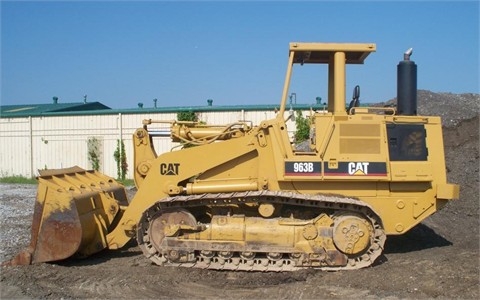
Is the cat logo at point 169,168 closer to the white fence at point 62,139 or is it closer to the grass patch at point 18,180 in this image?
the white fence at point 62,139

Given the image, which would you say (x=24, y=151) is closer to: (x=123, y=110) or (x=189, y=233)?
(x=123, y=110)

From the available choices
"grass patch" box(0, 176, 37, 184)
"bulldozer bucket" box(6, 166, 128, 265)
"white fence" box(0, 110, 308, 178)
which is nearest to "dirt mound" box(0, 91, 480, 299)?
"bulldozer bucket" box(6, 166, 128, 265)

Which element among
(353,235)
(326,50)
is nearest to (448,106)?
(326,50)

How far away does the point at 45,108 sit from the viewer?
1225 inches

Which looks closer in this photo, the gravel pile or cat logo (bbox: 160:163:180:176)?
cat logo (bbox: 160:163:180:176)

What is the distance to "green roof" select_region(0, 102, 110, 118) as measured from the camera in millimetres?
27977

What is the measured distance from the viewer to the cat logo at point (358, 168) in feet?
26.6

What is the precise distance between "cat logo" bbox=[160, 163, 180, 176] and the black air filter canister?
3.59 meters

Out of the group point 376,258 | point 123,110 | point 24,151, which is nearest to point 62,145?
point 24,151

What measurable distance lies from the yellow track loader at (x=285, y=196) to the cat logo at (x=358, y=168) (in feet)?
0.05

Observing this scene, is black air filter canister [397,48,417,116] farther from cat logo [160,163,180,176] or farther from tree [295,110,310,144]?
tree [295,110,310,144]

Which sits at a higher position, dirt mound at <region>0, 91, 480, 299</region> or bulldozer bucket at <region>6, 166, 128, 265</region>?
bulldozer bucket at <region>6, 166, 128, 265</region>

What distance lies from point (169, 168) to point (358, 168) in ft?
9.32

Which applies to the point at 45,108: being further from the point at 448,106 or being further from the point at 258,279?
the point at 258,279
